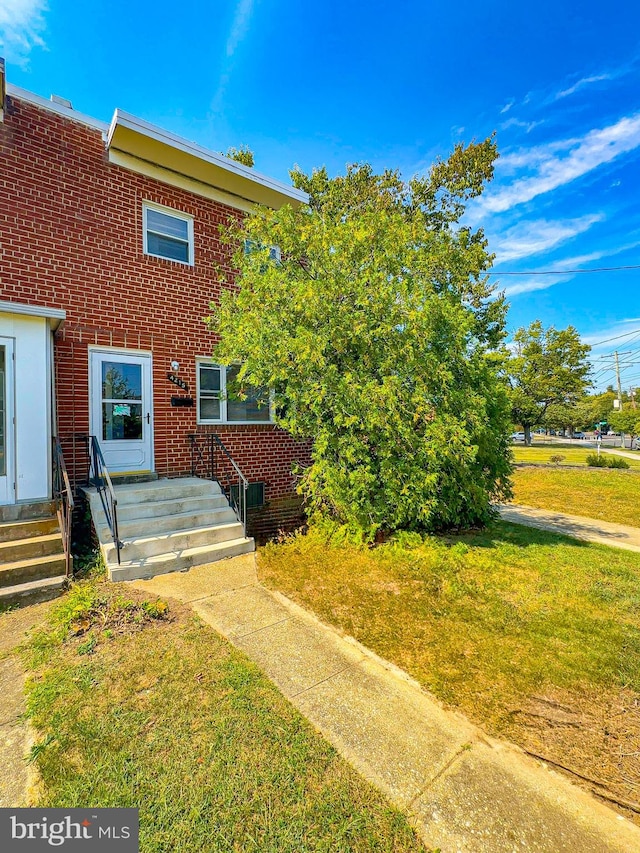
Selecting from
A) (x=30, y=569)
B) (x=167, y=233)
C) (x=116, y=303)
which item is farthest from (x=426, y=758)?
(x=167, y=233)

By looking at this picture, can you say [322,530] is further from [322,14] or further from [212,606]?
[322,14]

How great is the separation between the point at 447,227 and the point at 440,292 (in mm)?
10870

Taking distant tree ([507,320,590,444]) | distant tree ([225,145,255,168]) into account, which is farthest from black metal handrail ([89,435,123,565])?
distant tree ([507,320,590,444])

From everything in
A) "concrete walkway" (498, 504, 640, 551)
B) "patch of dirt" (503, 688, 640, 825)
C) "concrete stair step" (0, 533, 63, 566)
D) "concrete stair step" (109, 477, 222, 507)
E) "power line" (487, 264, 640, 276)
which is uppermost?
"power line" (487, 264, 640, 276)

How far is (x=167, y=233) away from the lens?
762 centimetres

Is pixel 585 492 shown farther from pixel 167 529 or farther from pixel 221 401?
pixel 167 529

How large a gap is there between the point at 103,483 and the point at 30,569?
1.77m

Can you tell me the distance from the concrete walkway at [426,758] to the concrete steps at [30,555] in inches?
90.4

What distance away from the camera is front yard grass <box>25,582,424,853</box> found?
5.99ft

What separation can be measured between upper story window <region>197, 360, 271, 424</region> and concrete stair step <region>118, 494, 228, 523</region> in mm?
1921

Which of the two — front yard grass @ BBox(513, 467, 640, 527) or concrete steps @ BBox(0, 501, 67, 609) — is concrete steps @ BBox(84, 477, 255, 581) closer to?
concrete steps @ BBox(0, 501, 67, 609)

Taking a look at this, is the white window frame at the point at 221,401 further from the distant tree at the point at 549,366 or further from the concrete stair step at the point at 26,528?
the distant tree at the point at 549,366

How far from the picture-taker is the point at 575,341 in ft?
117

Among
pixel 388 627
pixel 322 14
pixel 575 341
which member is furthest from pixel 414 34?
pixel 575 341
